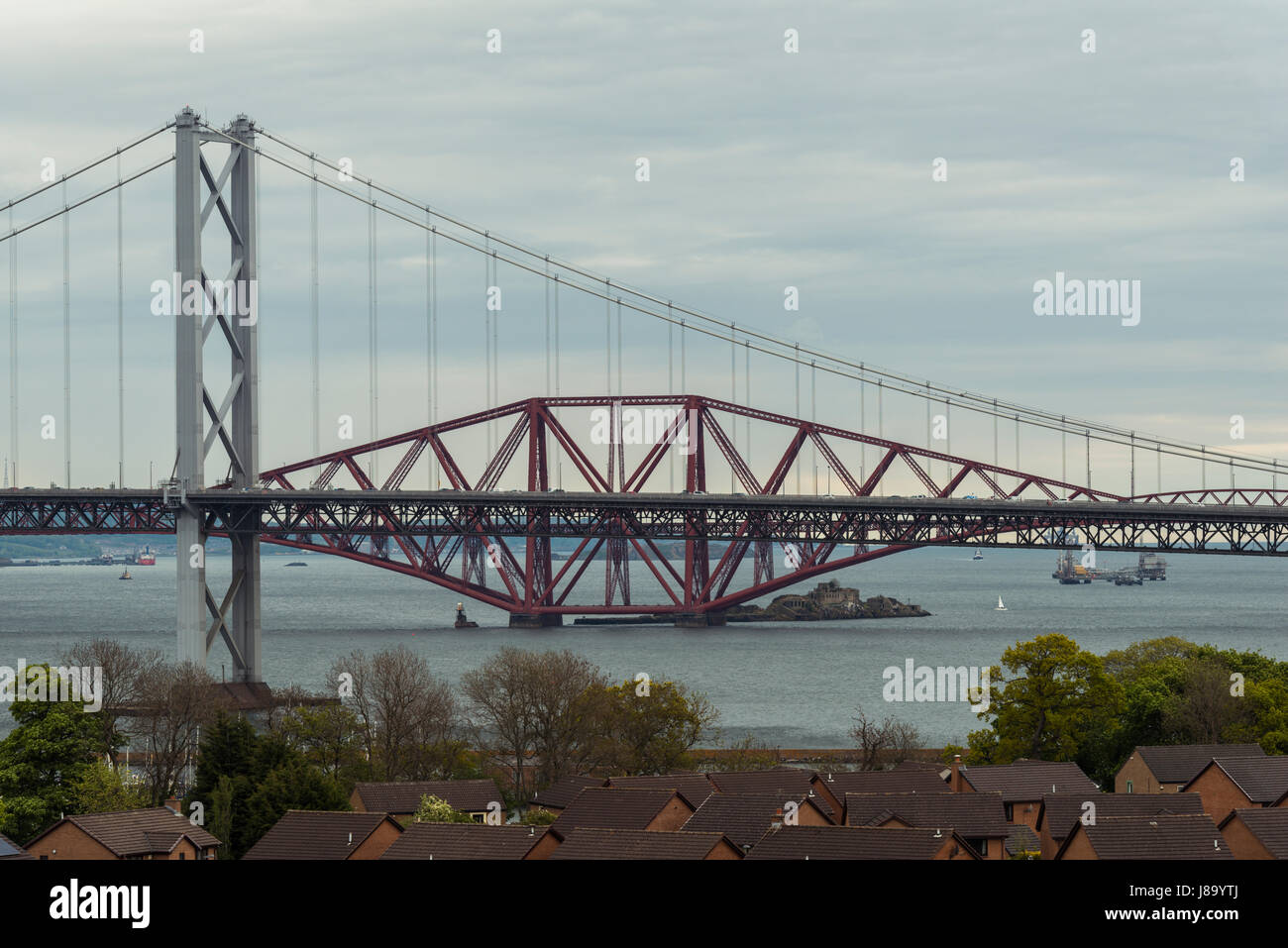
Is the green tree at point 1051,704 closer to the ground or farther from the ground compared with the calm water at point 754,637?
farther from the ground

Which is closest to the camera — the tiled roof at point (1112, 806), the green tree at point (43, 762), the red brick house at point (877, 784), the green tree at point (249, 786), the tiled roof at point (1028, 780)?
the tiled roof at point (1112, 806)

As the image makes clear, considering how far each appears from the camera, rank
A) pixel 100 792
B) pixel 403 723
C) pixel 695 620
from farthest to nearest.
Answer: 1. pixel 695 620
2. pixel 403 723
3. pixel 100 792

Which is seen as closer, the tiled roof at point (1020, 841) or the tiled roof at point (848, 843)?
the tiled roof at point (848, 843)

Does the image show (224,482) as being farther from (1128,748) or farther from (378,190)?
(1128,748)

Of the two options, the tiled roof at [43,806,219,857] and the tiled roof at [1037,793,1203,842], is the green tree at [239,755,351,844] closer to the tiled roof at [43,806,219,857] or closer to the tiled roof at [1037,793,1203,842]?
the tiled roof at [43,806,219,857]

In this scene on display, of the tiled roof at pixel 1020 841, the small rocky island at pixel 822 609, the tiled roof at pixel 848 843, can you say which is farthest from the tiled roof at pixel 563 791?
the small rocky island at pixel 822 609

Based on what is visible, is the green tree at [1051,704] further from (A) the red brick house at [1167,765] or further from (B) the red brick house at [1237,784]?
(B) the red brick house at [1237,784]

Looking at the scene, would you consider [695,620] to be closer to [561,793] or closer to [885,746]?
[885,746]

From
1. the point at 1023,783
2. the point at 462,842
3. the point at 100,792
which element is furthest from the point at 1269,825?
the point at 100,792
